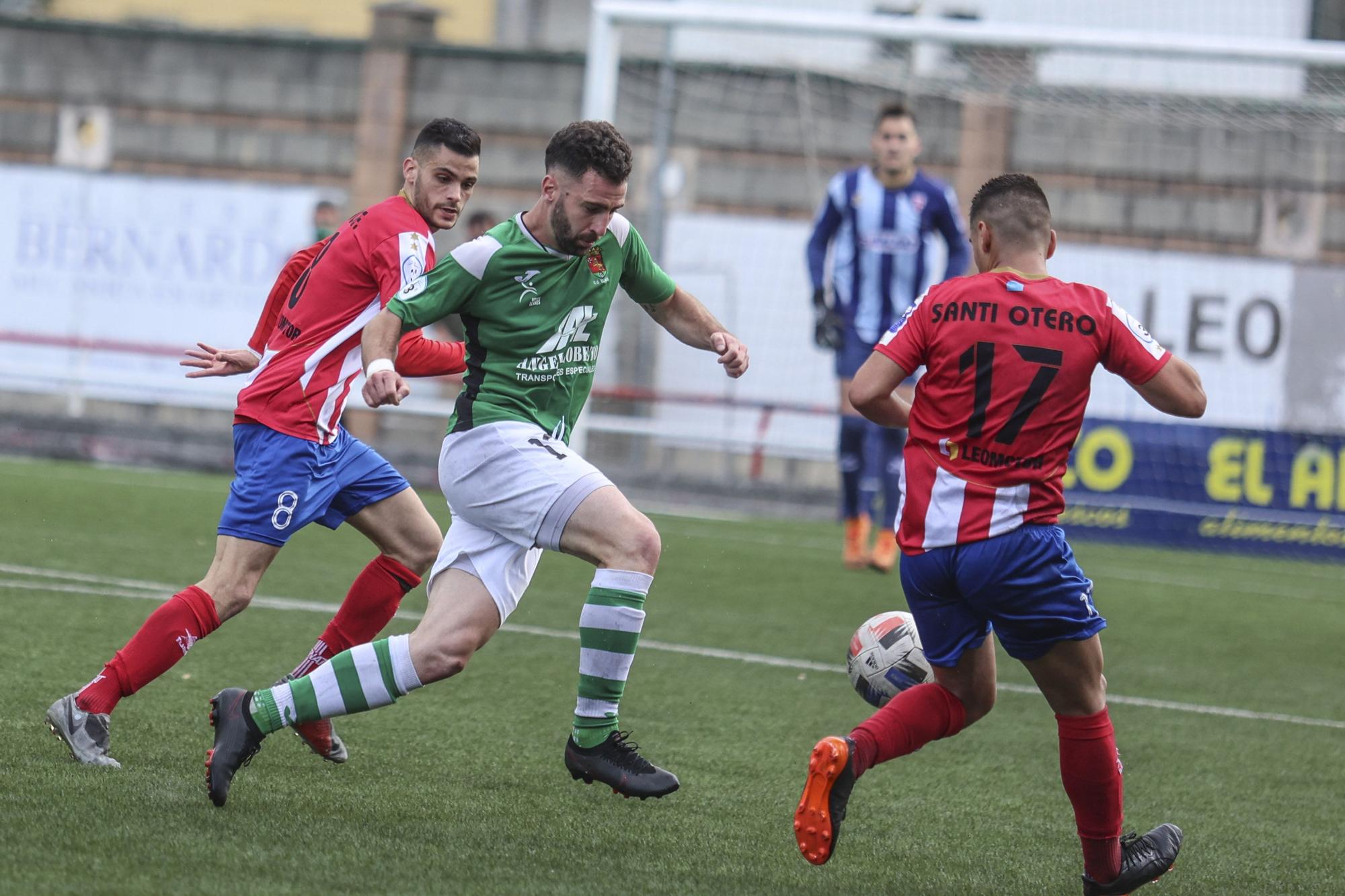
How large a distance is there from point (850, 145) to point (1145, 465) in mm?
5088

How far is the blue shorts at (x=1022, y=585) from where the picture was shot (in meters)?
3.65

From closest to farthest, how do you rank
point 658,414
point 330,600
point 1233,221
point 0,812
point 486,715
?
point 0,812, point 486,715, point 330,600, point 658,414, point 1233,221

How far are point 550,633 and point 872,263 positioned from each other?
371cm

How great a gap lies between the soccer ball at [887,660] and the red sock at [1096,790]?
642 millimetres

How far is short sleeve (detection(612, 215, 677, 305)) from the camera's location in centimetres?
448

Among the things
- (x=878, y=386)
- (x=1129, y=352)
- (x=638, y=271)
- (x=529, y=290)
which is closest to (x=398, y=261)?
(x=529, y=290)

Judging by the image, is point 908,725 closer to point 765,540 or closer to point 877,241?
point 877,241

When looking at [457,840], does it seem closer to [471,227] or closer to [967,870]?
[967,870]

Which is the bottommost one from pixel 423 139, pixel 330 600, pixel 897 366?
pixel 330 600

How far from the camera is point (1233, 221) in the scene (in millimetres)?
16406

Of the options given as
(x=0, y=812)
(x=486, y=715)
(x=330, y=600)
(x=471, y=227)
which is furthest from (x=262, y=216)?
(x=0, y=812)

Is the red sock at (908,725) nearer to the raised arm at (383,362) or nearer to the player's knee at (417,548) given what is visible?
the raised arm at (383,362)

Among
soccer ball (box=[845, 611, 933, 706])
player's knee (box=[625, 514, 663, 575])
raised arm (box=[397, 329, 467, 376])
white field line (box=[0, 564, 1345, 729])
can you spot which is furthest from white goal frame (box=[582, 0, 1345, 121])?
player's knee (box=[625, 514, 663, 575])

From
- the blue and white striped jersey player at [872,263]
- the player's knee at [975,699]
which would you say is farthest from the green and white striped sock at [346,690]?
the blue and white striped jersey player at [872,263]
